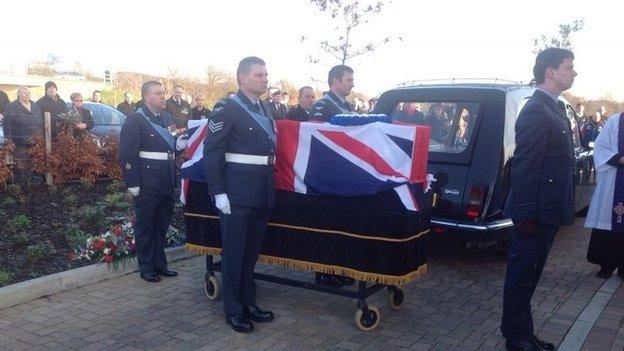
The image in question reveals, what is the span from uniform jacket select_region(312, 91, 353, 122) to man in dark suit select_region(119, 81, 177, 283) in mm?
1480

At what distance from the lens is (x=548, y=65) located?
365cm

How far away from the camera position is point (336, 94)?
19.1ft

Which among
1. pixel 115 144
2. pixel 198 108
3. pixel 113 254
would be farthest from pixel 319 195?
pixel 198 108

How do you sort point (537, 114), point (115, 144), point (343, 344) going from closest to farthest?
point (537, 114)
point (343, 344)
point (115, 144)

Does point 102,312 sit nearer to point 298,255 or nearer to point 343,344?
point 298,255

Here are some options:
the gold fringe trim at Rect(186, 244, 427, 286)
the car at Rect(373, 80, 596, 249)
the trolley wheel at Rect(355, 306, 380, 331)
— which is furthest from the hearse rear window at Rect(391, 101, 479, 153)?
the trolley wheel at Rect(355, 306, 380, 331)

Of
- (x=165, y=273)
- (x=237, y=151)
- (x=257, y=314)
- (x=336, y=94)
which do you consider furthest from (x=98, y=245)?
(x=336, y=94)

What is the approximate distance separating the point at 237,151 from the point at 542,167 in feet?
6.92

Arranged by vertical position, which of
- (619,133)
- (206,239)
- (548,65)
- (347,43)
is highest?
(347,43)

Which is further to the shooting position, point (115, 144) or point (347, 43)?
point (347, 43)

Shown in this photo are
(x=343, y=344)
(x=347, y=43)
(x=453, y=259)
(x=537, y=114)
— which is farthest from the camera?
(x=347, y=43)

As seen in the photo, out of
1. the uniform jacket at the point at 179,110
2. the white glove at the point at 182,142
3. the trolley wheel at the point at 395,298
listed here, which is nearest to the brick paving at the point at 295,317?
the trolley wheel at the point at 395,298

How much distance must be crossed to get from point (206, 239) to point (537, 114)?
283cm

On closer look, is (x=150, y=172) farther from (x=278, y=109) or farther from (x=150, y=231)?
(x=278, y=109)
